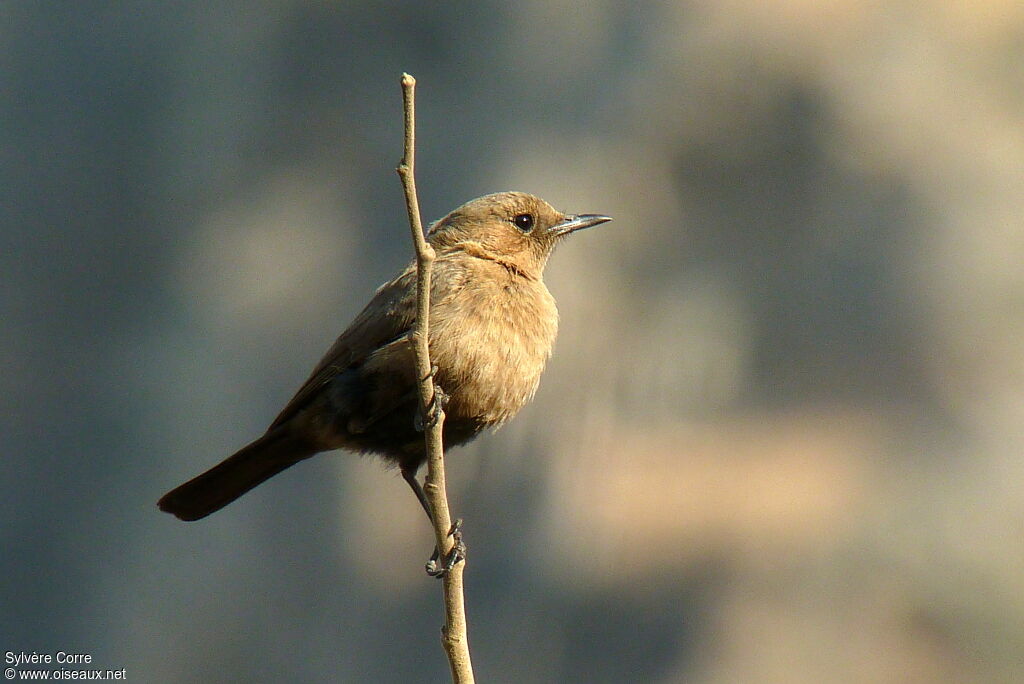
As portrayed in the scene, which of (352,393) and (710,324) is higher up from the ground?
(710,324)

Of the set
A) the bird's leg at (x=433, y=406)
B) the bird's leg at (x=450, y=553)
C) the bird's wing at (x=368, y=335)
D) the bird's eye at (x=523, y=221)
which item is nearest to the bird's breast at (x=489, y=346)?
the bird's leg at (x=433, y=406)

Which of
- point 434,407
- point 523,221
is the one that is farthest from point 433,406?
point 523,221

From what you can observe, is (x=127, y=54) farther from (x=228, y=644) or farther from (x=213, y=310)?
(x=228, y=644)


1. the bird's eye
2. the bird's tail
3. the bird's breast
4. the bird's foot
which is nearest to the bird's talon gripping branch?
the bird's breast

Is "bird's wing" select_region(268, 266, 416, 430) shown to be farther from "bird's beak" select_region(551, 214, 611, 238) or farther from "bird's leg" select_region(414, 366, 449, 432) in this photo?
"bird's beak" select_region(551, 214, 611, 238)

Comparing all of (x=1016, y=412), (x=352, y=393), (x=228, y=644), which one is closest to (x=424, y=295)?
(x=352, y=393)

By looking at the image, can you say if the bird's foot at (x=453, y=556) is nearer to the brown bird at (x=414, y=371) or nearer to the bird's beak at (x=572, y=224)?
the brown bird at (x=414, y=371)
